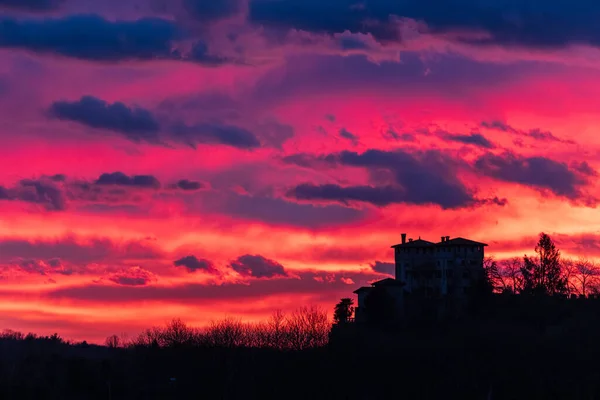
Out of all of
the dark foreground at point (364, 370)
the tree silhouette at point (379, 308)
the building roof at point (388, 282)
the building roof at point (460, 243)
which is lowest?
the dark foreground at point (364, 370)

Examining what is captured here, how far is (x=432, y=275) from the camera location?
4104 inches

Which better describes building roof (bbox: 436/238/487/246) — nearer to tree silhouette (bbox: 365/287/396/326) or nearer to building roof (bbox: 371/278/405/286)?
building roof (bbox: 371/278/405/286)

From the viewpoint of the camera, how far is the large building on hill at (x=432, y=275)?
10075cm

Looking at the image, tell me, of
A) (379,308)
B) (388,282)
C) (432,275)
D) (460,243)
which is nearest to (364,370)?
(379,308)

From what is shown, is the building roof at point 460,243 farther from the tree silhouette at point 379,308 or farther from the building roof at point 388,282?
the tree silhouette at point 379,308

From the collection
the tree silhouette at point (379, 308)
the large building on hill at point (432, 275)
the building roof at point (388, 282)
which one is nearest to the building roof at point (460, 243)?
the large building on hill at point (432, 275)

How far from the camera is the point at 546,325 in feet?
322

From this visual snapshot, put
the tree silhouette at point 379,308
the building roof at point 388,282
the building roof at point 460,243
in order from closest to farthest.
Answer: the tree silhouette at point 379,308
the building roof at point 388,282
the building roof at point 460,243

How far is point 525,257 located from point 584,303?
6.66 meters

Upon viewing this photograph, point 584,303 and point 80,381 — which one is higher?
point 584,303

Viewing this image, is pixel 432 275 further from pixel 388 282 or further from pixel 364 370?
pixel 364 370

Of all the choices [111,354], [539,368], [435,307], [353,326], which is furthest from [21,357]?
[539,368]

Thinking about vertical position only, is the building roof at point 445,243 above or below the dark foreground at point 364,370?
above

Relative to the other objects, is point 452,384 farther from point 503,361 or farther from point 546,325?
point 546,325
